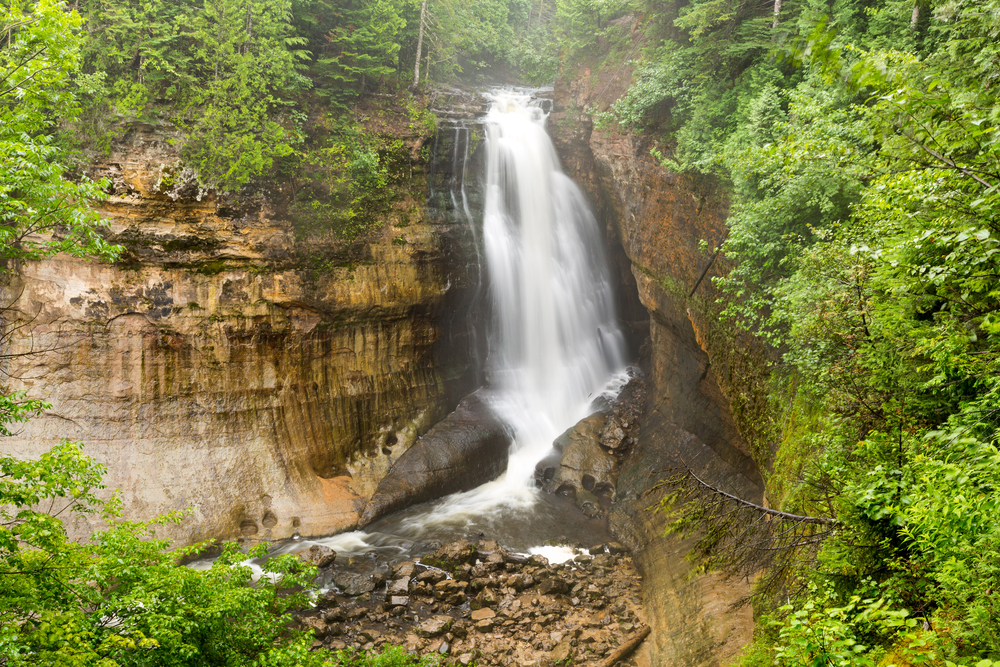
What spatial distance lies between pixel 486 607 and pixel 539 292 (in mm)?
11860

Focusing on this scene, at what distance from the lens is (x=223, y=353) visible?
50.0 feet

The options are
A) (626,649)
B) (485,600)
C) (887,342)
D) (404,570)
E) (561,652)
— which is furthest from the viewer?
(404,570)

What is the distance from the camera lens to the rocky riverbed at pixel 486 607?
10867 mm

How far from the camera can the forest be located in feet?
12.8

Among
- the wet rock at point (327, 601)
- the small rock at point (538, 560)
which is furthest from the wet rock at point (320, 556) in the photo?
the small rock at point (538, 560)

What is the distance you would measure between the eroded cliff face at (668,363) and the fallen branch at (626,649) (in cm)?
28

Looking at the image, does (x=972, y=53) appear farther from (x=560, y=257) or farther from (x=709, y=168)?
(x=560, y=257)

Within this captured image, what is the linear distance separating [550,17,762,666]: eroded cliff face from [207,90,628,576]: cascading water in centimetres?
120

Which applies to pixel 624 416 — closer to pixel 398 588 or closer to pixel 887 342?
pixel 398 588

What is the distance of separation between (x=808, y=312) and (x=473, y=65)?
25611 millimetres

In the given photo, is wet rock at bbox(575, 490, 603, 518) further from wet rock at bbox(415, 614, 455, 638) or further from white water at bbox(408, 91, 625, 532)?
wet rock at bbox(415, 614, 455, 638)

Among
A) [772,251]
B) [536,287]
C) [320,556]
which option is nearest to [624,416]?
[536,287]

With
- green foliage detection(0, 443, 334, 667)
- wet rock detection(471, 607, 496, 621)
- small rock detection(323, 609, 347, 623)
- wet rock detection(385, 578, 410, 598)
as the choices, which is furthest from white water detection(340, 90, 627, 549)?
green foliage detection(0, 443, 334, 667)

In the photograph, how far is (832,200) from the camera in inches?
355
